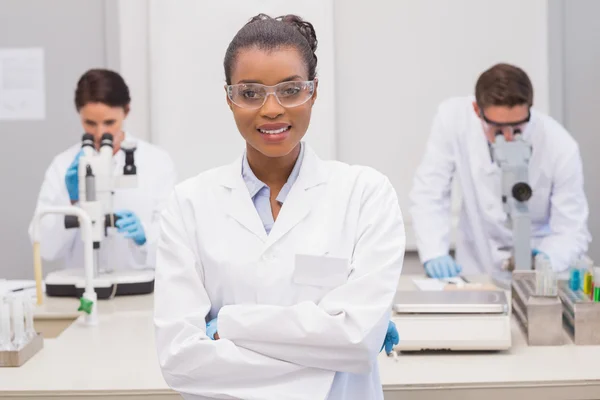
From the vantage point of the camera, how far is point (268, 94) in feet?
4.07

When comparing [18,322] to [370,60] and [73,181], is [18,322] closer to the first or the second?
[73,181]

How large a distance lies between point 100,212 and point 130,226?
0.22 m

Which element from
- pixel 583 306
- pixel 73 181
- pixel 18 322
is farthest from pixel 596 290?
pixel 73 181

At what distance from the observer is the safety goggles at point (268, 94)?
1.24 meters

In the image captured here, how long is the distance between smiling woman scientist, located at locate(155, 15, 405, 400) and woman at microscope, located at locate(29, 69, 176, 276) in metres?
1.37

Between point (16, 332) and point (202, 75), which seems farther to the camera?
point (202, 75)

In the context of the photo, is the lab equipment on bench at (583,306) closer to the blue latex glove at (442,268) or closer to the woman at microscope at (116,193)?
the blue latex glove at (442,268)

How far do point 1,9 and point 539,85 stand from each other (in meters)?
2.60

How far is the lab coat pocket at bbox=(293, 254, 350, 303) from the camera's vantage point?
1258mm

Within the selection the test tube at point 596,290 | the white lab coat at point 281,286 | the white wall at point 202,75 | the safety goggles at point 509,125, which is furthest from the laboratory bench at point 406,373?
the white wall at point 202,75

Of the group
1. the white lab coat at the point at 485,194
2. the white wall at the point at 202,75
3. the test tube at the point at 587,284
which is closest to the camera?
the test tube at the point at 587,284

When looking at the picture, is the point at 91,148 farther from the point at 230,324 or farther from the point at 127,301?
the point at 230,324

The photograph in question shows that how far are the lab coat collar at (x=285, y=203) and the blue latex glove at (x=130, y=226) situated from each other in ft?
4.22

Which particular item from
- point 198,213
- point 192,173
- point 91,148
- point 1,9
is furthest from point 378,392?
point 1,9
